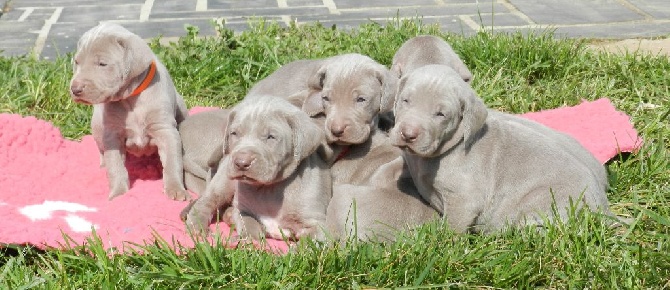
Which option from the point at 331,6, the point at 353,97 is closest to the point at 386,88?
the point at 353,97

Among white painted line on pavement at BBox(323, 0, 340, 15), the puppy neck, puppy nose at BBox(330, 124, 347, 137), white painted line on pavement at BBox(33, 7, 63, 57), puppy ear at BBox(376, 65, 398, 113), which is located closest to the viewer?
puppy nose at BBox(330, 124, 347, 137)

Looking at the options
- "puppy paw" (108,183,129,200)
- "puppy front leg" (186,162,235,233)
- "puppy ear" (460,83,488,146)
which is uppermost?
"puppy ear" (460,83,488,146)

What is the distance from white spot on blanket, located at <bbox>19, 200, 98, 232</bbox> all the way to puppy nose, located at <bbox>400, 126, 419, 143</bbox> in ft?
5.74

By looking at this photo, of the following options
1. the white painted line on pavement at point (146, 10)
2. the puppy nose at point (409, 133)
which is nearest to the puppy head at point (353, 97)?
the puppy nose at point (409, 133)

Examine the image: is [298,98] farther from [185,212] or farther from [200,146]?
[185,212]

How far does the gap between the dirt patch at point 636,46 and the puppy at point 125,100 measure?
410cm

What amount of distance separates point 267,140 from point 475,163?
3.59ft

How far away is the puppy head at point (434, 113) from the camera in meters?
4.70

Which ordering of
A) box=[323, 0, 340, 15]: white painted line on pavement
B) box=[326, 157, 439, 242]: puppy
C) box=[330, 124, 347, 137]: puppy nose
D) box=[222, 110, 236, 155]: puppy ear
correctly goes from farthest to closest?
1. box=[323, 0, 340, 15]: white painted line on pavement
2. box=[330, 124, 347, 137]: puppy nose
3. box=[222, 110, 236, 155]: puppy ear
4. box=[326, 157, 439, 242]: puppy

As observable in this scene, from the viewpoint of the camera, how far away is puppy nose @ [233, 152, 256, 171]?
489cm

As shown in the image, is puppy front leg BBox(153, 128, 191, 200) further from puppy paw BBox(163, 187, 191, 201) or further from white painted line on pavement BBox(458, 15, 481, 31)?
white painted line on pavement BBox(458, 15, 481, 31)

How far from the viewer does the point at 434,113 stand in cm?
473

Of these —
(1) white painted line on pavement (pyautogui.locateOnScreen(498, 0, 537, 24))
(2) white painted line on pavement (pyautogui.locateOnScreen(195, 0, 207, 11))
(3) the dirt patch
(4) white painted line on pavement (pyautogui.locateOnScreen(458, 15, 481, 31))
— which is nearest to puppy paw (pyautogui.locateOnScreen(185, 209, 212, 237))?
(3) the dirt patch

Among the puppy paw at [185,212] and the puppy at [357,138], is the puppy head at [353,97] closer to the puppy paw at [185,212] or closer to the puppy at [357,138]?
the puppy at [357,138]
